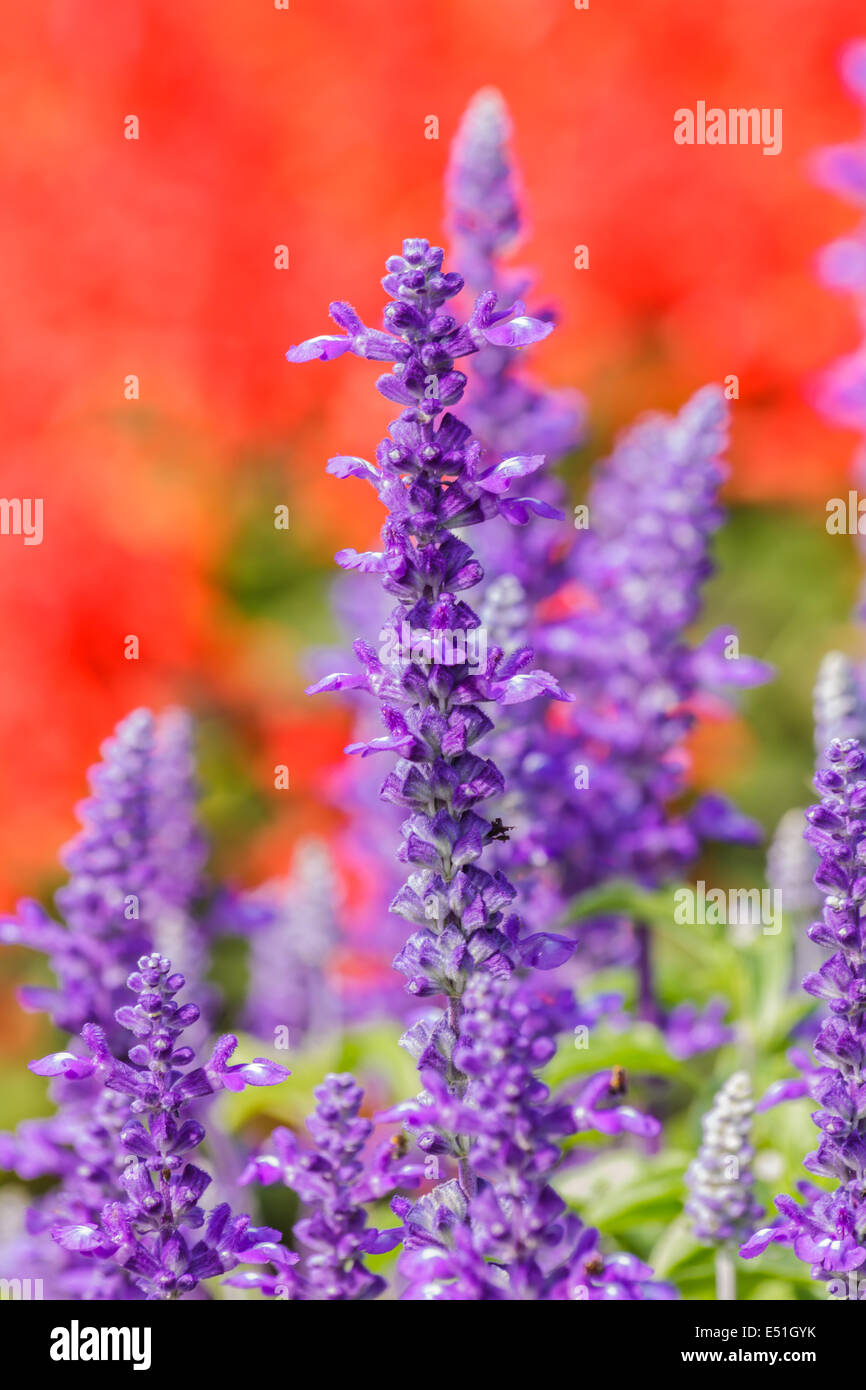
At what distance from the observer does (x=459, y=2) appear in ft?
10.4

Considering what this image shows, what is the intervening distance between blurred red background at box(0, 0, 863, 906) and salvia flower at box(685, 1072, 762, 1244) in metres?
1.85

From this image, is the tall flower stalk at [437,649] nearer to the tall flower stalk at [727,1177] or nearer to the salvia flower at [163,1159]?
the salvia flower at [163,1159]

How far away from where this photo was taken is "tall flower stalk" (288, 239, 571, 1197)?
1044mm

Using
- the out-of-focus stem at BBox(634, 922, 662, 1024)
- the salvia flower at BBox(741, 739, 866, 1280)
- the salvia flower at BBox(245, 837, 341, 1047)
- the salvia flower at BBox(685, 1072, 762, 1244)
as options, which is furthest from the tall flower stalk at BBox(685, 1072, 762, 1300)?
the salvia flower at BBox(245, 837, 341, 1047)

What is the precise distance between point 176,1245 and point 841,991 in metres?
0.46

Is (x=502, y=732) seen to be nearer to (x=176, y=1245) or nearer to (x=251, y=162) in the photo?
(x=176, y=1245)

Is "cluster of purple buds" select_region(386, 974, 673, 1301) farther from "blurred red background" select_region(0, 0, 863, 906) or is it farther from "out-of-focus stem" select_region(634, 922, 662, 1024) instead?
"blurred red background" select_region(0, 0, 863, 906)

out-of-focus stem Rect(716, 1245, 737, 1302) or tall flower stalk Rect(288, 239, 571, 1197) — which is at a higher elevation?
tall flower stalk Rect(288, 239, 571, 1197)

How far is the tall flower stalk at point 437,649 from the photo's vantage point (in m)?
1.04

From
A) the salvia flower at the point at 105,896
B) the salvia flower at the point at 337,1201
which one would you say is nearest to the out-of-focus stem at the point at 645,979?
the salvia flower at the point at 105,896

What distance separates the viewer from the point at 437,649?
3.37 feet

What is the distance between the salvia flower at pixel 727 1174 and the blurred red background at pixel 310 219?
1.85 meters

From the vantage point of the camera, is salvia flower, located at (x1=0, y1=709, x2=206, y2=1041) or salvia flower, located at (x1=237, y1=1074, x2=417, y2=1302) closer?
salvia flower, located at (x1=237, y1=1074, x2=417, y2=1302)
